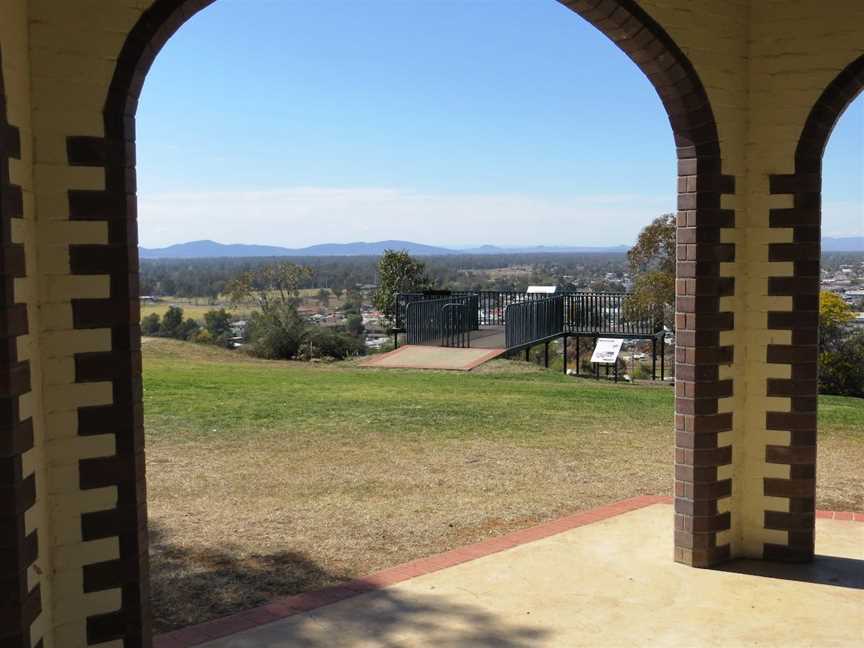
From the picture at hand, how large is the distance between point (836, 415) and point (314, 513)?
8333mm

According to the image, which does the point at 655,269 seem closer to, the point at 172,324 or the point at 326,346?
the point at 326,346

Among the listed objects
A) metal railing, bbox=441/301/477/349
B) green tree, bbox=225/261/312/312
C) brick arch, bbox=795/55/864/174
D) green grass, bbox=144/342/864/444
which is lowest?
green grass, bbox=144/342/864/444

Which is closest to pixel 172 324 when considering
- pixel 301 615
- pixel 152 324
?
pixel 152 324

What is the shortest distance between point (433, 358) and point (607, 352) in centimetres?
398

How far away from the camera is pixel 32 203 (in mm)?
3619

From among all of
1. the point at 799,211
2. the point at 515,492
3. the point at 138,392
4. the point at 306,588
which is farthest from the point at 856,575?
the point at 138,392

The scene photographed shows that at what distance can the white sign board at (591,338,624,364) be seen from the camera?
1869cm

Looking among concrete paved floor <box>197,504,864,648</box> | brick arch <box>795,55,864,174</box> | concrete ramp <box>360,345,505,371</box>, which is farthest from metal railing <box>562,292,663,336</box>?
brick arch <box>795,55,864,174</box>

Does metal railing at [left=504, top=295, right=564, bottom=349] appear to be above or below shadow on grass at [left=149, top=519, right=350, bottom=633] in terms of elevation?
above

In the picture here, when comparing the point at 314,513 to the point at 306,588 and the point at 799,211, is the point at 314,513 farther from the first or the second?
the point at 799,211

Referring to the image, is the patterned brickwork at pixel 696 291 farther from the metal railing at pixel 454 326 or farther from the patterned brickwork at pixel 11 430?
the metal railing at pixel 454 326

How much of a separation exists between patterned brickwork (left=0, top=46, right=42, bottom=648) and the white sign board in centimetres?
1612

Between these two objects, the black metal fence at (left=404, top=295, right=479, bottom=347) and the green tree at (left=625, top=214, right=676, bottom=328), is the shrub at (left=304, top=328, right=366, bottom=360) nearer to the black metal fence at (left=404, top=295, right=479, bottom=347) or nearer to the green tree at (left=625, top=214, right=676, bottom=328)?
the black metal fence at (left=404, top=295, right=479, bottom=347)

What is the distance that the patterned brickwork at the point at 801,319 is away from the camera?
17.6 ft
